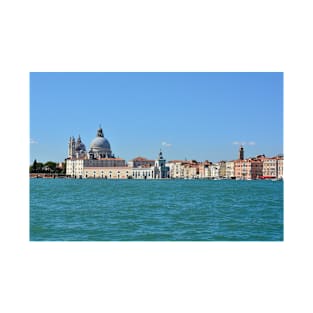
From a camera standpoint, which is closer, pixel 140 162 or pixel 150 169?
pixel 150 169


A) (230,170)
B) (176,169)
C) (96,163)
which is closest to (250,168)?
(230,170)

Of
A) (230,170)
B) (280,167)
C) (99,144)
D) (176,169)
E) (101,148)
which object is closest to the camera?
(280,167)

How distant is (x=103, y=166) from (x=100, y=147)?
7.53 feet

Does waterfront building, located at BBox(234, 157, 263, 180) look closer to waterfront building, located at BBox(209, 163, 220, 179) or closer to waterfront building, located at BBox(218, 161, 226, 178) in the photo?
waterfront building, located at BBox(218, 161, 226, 178)

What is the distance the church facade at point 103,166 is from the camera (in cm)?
4194

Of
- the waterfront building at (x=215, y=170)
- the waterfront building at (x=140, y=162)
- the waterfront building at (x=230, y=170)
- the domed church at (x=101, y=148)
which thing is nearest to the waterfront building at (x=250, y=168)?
the waterfront building at (x=230, y=170)

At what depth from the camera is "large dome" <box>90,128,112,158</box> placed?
142 feet

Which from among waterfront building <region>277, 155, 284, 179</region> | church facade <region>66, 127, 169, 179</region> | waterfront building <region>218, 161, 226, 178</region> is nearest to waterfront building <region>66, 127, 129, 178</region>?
church facade <region>66, 127, 169, 179</region>

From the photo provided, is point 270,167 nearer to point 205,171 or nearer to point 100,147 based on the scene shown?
point 205,171

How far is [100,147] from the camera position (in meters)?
43.6
